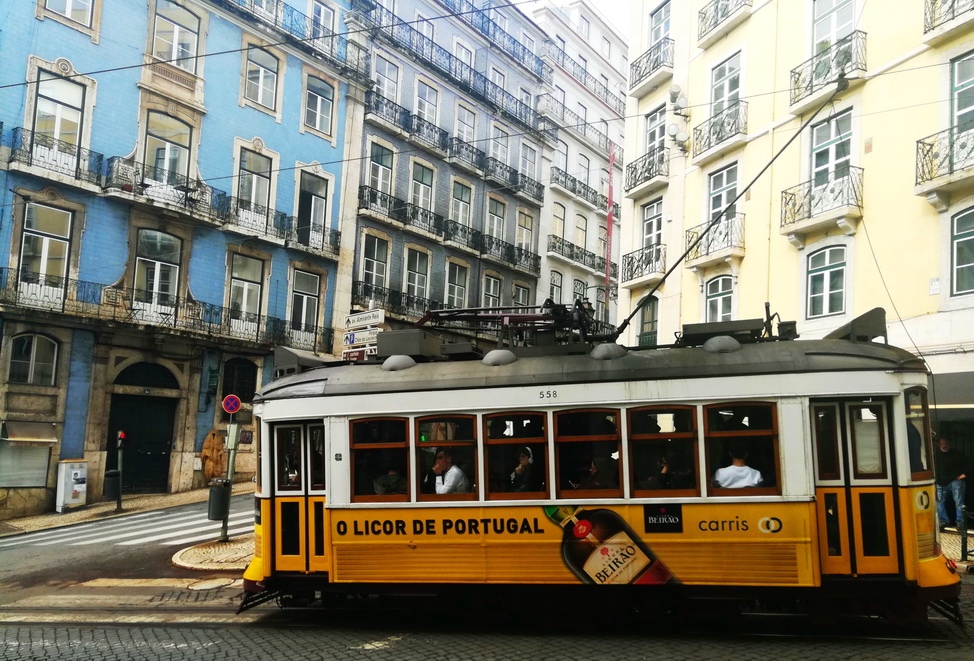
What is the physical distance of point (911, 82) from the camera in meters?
15.3

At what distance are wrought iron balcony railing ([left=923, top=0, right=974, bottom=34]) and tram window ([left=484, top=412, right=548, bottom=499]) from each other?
12.1 meters

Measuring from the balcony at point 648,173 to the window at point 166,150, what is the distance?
1340 centimetres

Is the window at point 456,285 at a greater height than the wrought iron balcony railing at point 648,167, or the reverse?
the wrought iron balcony railing at point 648,167

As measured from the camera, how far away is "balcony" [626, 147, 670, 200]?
22344mm

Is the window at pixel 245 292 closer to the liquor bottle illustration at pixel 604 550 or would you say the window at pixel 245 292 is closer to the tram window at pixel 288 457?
the tram window at pixel 288 457

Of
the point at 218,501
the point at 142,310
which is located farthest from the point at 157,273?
the point at 218,501

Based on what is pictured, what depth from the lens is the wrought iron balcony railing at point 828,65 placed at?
16.3 m

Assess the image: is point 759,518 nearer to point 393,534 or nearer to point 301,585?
point 393,534

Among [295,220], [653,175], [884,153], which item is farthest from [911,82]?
[295,220]

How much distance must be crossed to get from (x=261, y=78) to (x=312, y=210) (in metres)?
4.62

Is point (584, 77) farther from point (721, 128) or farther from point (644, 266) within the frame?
point (721, 128)

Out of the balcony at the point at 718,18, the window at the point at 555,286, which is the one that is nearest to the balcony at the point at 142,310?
the window at the point at 555,286

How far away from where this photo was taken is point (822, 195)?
667 inches

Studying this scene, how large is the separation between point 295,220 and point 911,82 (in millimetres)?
18613
